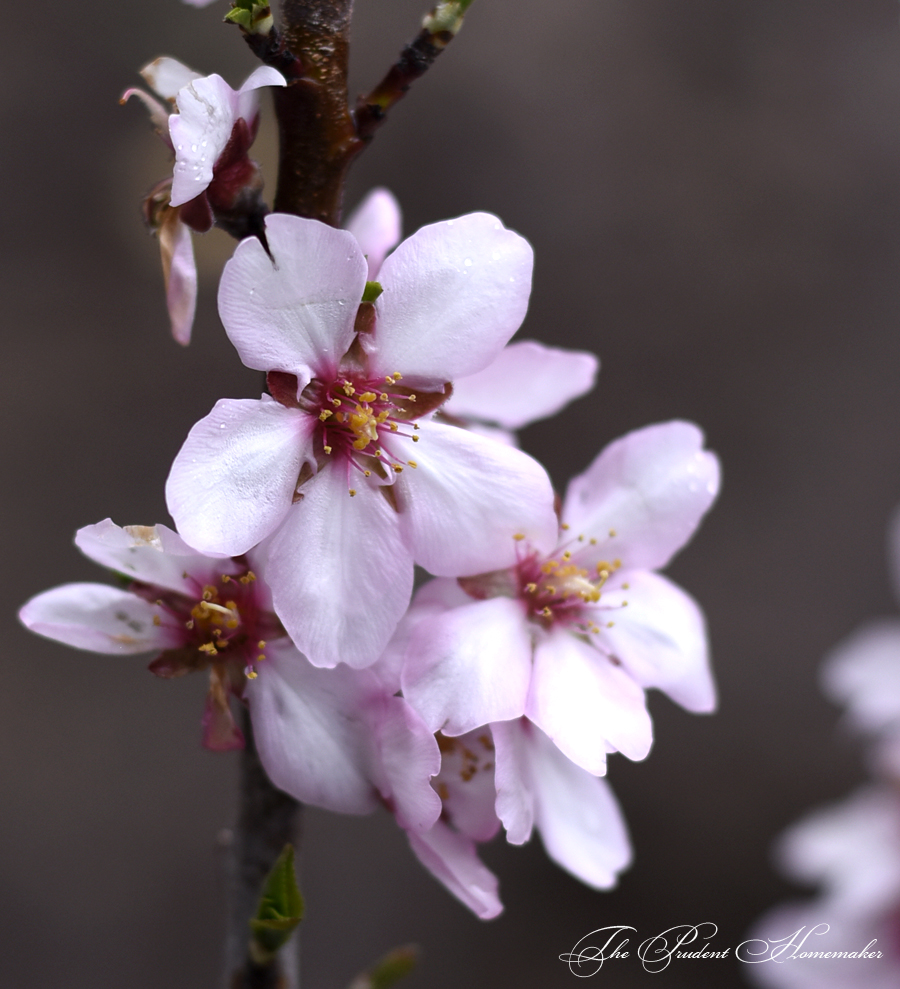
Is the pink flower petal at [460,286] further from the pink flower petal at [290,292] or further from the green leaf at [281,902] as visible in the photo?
the green leaf at [281,902]

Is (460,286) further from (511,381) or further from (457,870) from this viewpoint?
(457,870)

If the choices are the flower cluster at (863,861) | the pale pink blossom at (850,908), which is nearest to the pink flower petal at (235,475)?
the pale pink blossom at (850,908)

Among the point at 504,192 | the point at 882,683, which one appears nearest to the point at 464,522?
the point at 882,683

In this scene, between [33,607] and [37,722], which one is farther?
[37,722]

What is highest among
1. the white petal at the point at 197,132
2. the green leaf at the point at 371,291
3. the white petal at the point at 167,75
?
the white petal at the point at 197,132

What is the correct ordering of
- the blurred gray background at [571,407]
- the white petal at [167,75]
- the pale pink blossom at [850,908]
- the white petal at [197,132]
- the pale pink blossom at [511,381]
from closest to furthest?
1. the white petal at [197,132]
2. the white petal at [167,75]
3. the pale pink blossom at [511,381]
4. the pale pink blossom at [850,908]
5. the blurred gray background at [571,407]

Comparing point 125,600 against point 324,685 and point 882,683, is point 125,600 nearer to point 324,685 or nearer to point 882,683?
point 324,685
